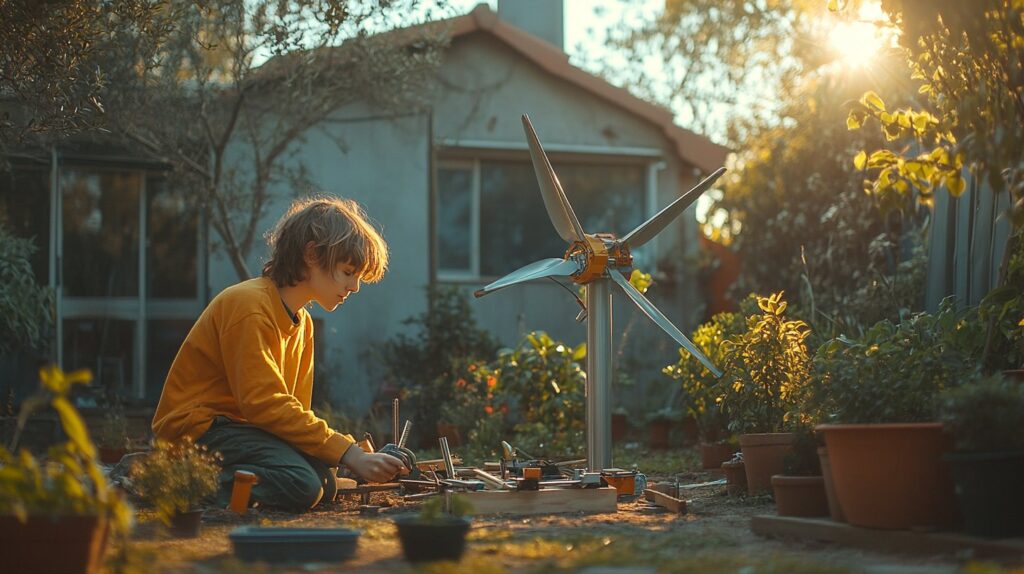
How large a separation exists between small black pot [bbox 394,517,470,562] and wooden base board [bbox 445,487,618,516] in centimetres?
161

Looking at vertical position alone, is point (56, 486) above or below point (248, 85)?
below

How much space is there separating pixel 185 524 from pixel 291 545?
950 millimetres

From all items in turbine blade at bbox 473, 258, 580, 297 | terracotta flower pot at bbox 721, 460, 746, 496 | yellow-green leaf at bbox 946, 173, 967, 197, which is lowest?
terracotta flower pot at bbox 721, 460, 746, 496

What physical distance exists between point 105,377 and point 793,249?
7628mm

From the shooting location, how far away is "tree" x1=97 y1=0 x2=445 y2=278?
1022cm

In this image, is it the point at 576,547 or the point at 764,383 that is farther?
the point at 764,383

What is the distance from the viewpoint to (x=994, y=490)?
423cm

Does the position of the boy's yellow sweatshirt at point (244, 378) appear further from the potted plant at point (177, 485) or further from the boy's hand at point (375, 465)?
the potted plant at point (177, 485)

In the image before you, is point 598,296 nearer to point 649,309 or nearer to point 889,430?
point 649,309

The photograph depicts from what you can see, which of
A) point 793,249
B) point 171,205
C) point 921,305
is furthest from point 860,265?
point 171,205

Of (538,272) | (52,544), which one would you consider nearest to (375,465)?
(538,272)

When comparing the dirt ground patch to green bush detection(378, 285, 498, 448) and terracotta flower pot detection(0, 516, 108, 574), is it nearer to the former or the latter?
terracotta flower pot detection(0, 516, 108, 574)

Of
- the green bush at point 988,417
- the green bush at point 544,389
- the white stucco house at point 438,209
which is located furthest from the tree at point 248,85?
the green bush at point 988,417

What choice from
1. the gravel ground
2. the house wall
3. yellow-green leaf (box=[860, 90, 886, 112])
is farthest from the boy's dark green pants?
the house wall
